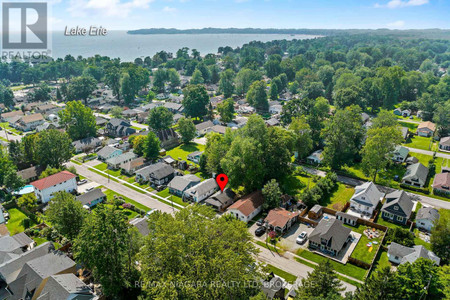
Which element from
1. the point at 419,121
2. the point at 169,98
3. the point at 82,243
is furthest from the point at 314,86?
the point at 82,243

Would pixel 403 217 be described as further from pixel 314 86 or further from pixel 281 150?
pixel 314 86

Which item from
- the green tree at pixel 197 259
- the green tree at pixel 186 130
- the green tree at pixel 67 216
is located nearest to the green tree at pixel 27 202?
the green tree at pixel 67 216

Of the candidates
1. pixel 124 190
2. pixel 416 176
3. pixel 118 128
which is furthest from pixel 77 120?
pixel 416 176

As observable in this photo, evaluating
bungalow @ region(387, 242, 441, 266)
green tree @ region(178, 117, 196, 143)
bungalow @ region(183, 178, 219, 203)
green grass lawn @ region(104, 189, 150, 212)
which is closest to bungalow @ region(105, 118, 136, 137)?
green tree @ region(178, 117, 196, 143)

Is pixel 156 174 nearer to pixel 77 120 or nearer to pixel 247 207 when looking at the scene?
pixel 247 207

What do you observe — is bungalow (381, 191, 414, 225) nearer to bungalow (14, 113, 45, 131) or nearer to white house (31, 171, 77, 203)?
white house (31, 171, 77, 203)

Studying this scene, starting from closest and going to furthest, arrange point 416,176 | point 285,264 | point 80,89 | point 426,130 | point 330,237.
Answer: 1. point 285,264
2. point 330,237
3. point 416,176
4. point 426,130
5. point 80,89
